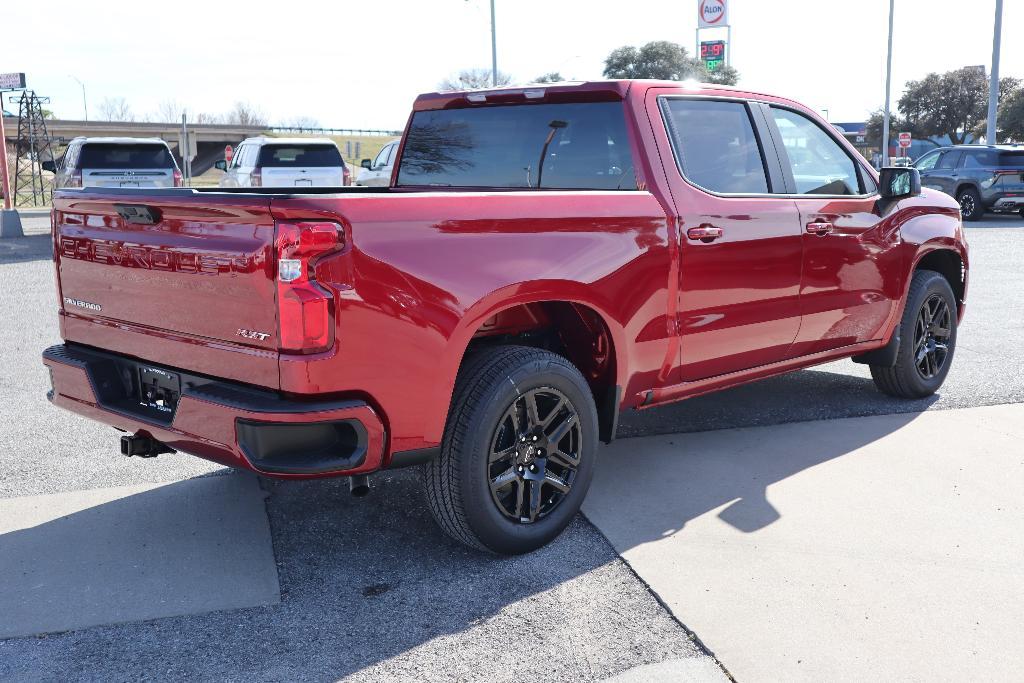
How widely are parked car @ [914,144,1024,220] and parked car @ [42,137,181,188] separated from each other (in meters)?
15.5

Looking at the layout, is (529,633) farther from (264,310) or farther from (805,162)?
(805,162)

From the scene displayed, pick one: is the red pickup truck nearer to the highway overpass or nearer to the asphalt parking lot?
the asphalt parking lot

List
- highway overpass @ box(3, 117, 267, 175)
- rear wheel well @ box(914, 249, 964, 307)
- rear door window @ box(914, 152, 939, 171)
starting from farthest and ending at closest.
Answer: highway overpass @ box(3, 117, 267, 175) → rear door window @ box(914, 152, 939, 171) → rear wheel well @ box(914, 249, 964, 307)

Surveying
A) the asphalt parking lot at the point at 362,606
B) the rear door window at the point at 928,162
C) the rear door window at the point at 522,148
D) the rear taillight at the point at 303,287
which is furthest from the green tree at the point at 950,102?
the rear taillight at the point at 303,287

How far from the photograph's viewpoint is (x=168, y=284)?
11.9 feet

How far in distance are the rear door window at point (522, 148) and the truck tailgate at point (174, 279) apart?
187 centimetres

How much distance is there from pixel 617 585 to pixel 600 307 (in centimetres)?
112

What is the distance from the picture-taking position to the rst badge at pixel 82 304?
403cm

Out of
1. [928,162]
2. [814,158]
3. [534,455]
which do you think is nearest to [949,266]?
[814,158]

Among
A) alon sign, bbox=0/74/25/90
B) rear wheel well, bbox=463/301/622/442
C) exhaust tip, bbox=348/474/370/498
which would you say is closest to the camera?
exhaust tip, bbox=348/474/370/498

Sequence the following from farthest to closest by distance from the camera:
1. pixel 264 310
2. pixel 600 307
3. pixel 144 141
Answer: pixel 144 141, pixel 600 307, pixel 264 310

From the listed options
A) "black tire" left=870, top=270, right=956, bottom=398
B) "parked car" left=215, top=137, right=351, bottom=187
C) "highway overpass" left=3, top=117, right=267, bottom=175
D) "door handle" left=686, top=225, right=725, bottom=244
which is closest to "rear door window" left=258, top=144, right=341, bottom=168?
"parked car" left=215, top=137, right=351, bottom=187

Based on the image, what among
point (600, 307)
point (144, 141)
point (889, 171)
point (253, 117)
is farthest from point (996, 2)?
point (253, 117)

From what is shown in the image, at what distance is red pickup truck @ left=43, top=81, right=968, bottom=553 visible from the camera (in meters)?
3.33
